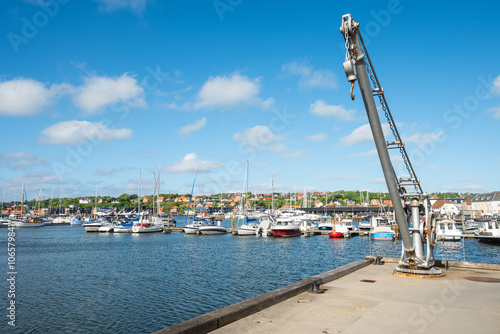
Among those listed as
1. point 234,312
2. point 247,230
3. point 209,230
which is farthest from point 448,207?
point 234,312

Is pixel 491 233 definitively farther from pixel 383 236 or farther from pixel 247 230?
pixel 247 230

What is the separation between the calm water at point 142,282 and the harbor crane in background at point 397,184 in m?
10.1

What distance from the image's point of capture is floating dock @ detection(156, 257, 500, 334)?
8.64 meters

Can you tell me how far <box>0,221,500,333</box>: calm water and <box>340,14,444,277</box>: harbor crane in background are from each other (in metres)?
10.1

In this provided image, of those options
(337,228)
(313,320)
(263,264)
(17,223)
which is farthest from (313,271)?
(17,223)

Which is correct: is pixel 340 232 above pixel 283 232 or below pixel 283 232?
above

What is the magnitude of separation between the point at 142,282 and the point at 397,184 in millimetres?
20104

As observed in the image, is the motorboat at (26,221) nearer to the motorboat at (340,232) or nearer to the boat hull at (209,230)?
the boat hull at (209,230)

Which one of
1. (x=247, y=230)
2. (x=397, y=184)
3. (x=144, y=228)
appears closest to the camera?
(x=397, y=184)

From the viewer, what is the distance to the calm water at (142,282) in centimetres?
1719

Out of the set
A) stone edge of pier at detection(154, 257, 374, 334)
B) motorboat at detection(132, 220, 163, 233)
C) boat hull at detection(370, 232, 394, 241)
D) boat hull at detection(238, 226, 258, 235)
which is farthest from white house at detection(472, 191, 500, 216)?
stone edge of pier at detection(154, 257, 374, 334)

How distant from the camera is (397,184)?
49.4 ft

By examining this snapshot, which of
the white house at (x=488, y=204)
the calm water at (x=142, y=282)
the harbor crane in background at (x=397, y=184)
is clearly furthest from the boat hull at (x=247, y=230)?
the white house at (x=488, y=204)

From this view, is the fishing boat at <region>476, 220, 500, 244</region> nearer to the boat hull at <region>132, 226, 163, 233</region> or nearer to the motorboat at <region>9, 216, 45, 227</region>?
the boat hull at <region>132, 226, 163, 233</region>
